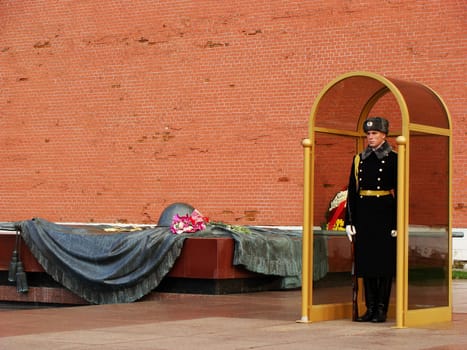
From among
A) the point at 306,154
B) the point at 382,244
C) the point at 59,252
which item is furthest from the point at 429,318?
the point at 59,252

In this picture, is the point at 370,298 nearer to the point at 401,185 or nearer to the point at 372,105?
the point at 401,185

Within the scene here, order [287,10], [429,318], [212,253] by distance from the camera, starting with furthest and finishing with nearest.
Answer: [287,10] < [212,253] < [429,318]

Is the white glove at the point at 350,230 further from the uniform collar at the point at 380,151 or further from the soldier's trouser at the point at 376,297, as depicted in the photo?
the uniform collar at the point at 380,151

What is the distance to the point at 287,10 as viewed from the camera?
19891 millimetres

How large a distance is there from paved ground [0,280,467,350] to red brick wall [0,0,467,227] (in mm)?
8266

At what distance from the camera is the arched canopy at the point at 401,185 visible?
29.0 feet

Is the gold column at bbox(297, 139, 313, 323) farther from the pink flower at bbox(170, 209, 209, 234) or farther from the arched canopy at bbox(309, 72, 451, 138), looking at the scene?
the pink flower at bbox(170, 209, 209, 234)

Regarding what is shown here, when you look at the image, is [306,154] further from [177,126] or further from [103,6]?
[103,6]

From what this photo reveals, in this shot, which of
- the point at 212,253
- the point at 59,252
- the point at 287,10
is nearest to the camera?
A: the point at 212,253

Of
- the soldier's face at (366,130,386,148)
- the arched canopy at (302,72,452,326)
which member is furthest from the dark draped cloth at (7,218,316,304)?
the soldier's face at (366,130,386,148)

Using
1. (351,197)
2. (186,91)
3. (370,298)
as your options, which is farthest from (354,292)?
(186,91)

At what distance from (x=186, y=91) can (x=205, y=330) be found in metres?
12.9

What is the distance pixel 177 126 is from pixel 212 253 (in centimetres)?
900

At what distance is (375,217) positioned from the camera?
9.12 meters
